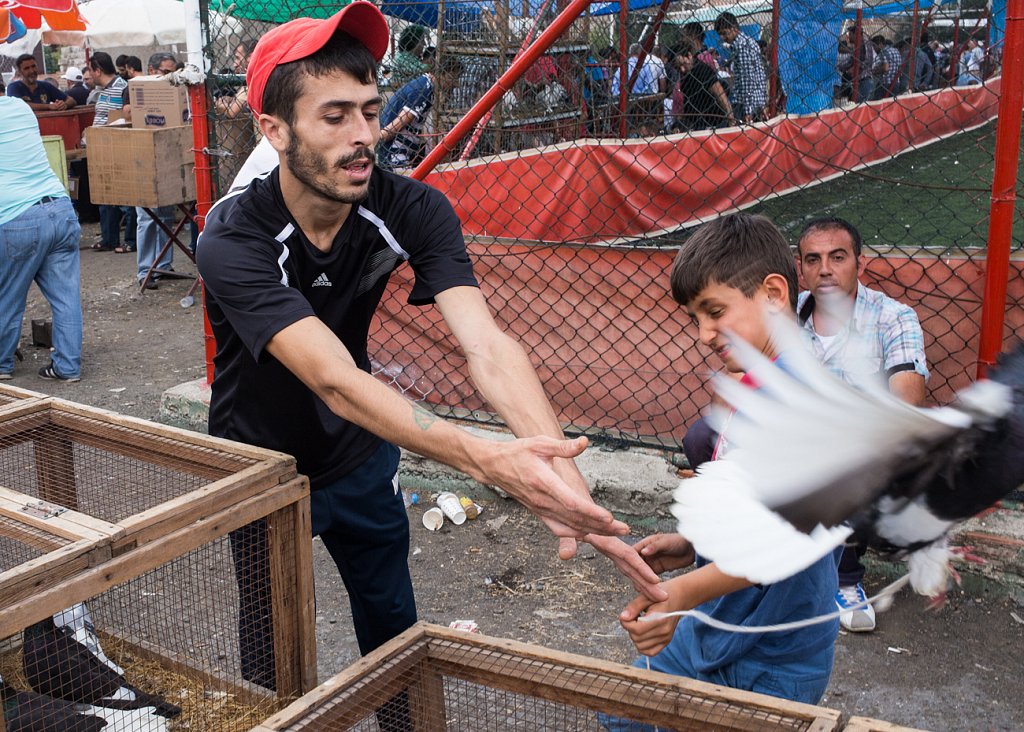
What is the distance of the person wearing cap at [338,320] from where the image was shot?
211 centimetres

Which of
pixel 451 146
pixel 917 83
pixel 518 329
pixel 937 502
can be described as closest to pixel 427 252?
pixel 937 502

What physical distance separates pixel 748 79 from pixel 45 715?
984 cm

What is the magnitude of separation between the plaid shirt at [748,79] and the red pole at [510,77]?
6.64 metres

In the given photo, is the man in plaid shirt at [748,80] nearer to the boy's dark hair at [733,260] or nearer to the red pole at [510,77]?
the red pole at [510,77]

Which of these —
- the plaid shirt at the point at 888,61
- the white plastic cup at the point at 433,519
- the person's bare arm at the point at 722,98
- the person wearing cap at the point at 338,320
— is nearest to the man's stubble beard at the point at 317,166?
the person wearing cap at the point at 338,320

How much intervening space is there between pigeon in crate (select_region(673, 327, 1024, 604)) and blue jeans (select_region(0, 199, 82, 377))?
5990 millimetres

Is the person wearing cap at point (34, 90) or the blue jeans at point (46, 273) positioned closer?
the blue jeans at point (46, 273)

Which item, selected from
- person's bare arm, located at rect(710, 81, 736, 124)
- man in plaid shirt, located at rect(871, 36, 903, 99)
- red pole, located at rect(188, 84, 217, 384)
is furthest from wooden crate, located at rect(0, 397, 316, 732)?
man in plaid shirt, located at rect(871, 36, 903, 99)

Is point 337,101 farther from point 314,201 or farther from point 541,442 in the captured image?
point 541,442

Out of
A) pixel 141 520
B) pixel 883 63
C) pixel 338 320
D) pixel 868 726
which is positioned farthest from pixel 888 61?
pixel 141 520

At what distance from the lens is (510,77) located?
4328 millimetres

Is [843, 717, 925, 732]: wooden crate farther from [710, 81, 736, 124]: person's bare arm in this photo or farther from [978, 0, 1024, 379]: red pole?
[710, 81, 736, 124]: person's bare arm

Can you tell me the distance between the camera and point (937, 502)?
1608 millimetres

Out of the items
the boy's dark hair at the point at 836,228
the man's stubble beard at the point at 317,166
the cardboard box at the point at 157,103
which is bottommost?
the boy's dark hair at the point at 836,228
